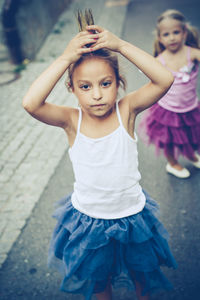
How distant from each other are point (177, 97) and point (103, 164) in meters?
1.69

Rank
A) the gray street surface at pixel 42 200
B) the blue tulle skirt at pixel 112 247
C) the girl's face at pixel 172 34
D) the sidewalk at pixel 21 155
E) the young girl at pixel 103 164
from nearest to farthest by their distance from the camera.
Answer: the young girl at pixel 103 164
the blue tulle skirt at pixel 112 247
the gray street surface at pixel 42 200
the girl's face at pixel 172 34
the sidewalk at pixel 21 155

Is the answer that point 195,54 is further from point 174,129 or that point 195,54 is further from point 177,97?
point 174,129

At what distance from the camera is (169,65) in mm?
3102

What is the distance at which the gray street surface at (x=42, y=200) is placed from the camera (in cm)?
251

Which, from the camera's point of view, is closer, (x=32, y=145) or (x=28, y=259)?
(x=28, y=259)

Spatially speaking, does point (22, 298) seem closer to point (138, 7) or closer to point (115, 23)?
point (115, 23)

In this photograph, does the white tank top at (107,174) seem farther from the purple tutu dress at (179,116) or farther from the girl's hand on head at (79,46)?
the purple tutu dress at (179,116)

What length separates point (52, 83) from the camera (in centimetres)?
166

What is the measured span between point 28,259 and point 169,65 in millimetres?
2406

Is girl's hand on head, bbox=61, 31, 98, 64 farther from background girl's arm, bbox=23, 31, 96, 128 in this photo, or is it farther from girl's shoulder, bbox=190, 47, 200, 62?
girl's shoulder, bbox=190, 47, 200, 62

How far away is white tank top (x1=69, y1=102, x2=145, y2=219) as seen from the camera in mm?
1777

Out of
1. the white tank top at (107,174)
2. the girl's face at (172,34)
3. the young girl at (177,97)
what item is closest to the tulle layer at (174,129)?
the young girl at (177,97)

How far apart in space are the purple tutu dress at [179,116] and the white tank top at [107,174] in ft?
4.87

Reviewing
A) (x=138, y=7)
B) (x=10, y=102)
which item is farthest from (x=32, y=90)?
(x=138, y=7)
